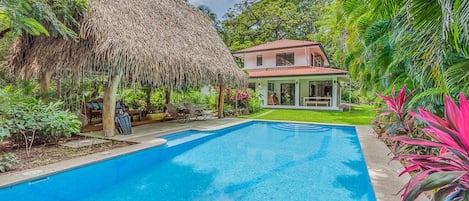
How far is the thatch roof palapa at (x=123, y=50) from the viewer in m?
7.02

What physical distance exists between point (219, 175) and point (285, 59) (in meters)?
18.1

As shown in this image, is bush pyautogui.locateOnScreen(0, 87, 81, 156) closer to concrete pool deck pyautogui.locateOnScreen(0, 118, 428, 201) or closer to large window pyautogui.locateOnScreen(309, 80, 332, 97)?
concrete pool deck pyautogui.locateOnScreen(0, 118, 428, 201)

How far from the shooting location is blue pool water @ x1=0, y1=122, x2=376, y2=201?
430 centimetres

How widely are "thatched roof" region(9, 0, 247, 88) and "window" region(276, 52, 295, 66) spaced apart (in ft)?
37.6

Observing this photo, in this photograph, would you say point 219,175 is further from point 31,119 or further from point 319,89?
point 319,89

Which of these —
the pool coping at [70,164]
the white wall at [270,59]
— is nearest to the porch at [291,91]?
the white wall at [270,59]

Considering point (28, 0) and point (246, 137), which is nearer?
point (28, 0)

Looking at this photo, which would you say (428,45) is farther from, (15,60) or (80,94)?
(15,60)

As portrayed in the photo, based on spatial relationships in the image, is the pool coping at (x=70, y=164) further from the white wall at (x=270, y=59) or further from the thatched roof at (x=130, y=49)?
the white wall at (x=270, y=59)

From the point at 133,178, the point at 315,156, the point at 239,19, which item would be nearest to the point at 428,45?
the point at 315,156

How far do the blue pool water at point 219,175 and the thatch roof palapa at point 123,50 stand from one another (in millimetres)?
2542

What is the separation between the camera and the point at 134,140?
295 inches

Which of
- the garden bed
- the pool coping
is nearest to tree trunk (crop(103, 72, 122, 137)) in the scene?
the garden bed

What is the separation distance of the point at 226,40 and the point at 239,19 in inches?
253
